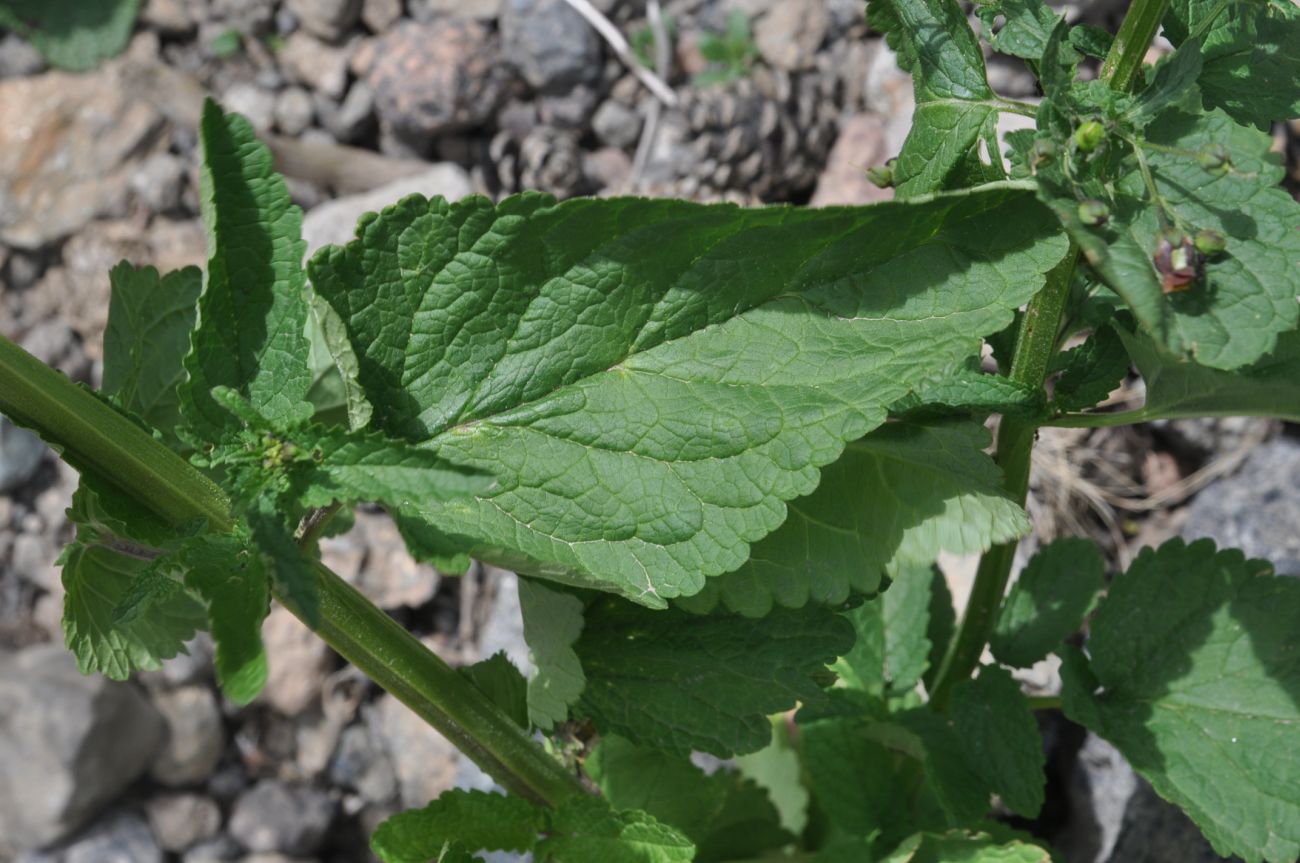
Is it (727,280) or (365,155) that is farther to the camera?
A: (365,155)

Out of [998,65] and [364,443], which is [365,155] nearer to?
[998,65]

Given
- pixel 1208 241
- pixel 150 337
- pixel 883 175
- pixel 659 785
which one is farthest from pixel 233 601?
pixel 659 785

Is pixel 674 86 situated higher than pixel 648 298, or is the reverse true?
pixel 648 298

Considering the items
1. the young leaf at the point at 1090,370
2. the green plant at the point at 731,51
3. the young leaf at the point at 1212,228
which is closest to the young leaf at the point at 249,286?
the young leaf at the point at 1212,228

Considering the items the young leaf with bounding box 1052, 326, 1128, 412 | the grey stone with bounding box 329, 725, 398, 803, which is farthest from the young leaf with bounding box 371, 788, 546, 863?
the grey stone with bounding box 329, 725, 398, 803

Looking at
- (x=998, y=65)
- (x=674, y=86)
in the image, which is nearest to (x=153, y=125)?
(x=674, y=86)

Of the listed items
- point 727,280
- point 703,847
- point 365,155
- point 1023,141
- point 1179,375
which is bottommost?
point 703,847
